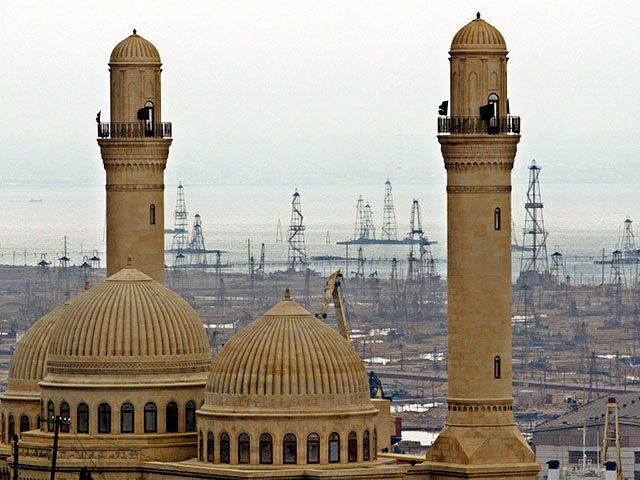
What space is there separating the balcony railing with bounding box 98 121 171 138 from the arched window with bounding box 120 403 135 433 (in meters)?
13.3

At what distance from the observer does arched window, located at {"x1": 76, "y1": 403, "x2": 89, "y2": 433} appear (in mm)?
87875

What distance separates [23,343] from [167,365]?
27.5ft

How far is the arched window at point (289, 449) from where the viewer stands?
84.4m

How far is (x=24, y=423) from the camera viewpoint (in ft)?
306

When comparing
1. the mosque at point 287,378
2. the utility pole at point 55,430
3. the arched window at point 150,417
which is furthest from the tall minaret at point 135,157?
the utility pole at point 55,430

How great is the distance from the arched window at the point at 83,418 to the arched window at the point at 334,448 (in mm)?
8501

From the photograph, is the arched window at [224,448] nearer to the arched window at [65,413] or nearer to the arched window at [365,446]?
the arched window at [365,446]

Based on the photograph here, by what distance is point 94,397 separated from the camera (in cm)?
8781

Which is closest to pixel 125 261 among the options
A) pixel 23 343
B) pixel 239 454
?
pixel 23 343

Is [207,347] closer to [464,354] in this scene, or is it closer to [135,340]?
[135,340]

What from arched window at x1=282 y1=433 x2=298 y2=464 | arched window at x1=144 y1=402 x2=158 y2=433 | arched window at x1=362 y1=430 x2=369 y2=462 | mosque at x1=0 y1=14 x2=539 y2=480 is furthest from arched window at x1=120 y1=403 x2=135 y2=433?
arched window at x1=362 y1=430 x2=369 y2=462

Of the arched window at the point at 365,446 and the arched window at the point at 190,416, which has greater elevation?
the arched window at the point at 190,416

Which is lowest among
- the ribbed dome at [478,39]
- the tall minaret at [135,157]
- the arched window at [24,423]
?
the arched window at [24,423]

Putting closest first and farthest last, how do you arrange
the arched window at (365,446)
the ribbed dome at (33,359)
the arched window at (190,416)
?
the arched window at (365,446), the arched window at (190,416), the ribbed dome at (33,359)
